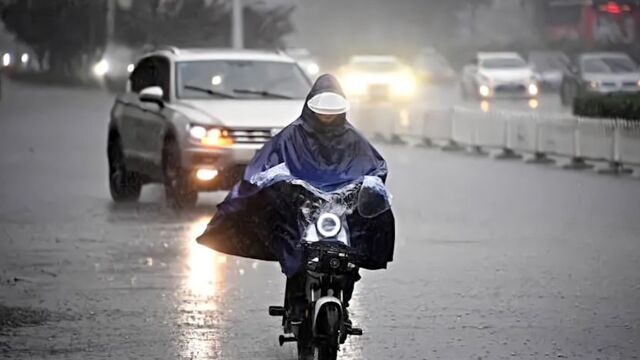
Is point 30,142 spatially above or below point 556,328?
below

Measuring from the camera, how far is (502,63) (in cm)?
5100

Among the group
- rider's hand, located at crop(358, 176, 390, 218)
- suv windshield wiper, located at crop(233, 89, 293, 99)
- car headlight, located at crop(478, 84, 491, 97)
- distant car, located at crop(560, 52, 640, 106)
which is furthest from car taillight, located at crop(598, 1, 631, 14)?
rider's hand, located at crop(358, 176, 390, 218)

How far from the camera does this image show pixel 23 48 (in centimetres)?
4750

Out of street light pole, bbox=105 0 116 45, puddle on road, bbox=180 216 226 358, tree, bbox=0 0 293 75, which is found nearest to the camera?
puddle on road, bbox=180 216 226 358

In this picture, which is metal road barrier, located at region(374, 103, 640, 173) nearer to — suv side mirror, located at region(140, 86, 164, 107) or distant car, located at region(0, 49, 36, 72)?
suv side mirror, located at region(140, 86, 164, 107)

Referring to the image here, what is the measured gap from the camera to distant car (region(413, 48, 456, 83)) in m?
68.1

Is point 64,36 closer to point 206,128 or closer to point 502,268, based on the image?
point 206,128

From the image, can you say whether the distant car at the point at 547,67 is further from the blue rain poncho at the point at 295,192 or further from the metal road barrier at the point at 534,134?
the blue rain poncho at the point at 295,192

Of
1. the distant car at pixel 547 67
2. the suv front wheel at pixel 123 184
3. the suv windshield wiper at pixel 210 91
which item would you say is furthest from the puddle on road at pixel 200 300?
the distant car at pixel 547 67

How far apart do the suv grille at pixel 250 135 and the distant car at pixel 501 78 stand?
33.2 meters

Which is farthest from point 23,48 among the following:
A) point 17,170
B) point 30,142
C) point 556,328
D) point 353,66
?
point 556,328

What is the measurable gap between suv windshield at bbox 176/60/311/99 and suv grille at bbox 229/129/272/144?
1.09 m

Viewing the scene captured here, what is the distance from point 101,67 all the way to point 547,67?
18.7 m

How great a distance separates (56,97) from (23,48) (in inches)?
127
